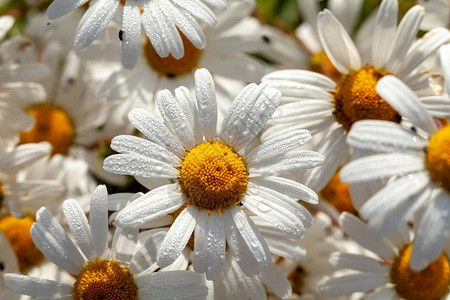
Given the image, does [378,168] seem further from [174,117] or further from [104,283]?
[104,283]

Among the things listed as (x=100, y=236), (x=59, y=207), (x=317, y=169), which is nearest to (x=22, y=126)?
(x=59, y=207)

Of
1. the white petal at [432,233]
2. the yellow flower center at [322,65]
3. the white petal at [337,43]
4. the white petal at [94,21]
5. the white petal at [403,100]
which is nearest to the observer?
the white petal at [432,233]

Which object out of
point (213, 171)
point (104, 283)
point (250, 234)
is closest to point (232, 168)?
point (213, 171)

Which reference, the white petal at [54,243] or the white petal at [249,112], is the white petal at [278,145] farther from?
the white petal at [54,243]

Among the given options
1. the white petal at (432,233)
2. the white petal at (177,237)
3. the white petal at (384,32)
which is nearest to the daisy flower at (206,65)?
the white petal at (384,32)

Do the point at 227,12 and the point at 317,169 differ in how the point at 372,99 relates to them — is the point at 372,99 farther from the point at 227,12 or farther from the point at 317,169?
the point at 227,12

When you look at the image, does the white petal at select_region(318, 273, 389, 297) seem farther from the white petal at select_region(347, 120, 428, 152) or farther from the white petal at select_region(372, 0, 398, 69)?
the white petal at select_region(372, 0, 398, 69)

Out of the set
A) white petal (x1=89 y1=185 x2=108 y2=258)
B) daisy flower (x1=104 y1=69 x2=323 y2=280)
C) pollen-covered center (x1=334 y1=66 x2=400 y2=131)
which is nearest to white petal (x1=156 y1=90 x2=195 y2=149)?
daisy flower (x1=104 y1=69 x2=323 y2=280)
